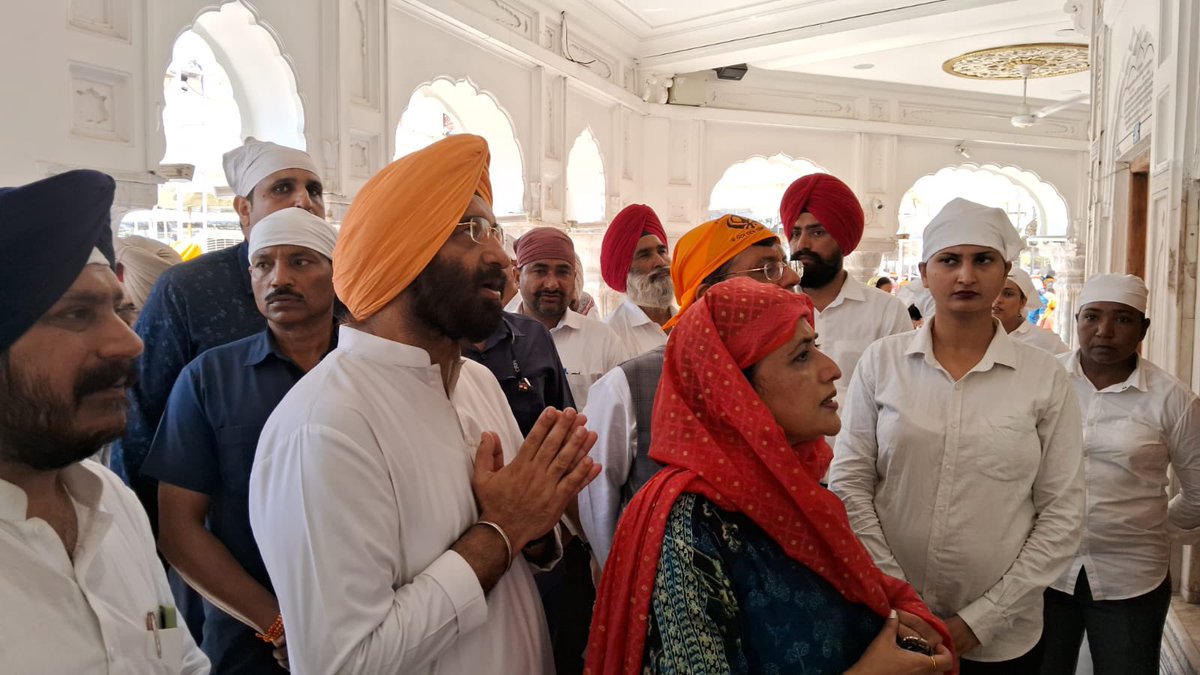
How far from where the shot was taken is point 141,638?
102 cm

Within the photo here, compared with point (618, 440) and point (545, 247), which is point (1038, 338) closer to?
point (545, 247)

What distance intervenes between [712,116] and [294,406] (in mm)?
9139

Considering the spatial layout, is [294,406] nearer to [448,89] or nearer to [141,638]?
[141,638]

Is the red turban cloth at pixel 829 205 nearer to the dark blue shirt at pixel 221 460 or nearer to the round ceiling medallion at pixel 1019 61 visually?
the dark blue shirt at pixel 221 460

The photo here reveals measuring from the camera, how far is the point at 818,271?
2.83 metres

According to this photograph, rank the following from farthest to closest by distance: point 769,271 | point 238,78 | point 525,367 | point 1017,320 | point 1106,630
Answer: point 238,78 < point 1017,320 < point 1106,630 < point 525,367 < point 769,271

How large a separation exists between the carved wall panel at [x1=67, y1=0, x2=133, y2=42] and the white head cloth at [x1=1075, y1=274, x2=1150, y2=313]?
386cm

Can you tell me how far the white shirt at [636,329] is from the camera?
331 cm

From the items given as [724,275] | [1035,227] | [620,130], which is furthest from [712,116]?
[724,275]

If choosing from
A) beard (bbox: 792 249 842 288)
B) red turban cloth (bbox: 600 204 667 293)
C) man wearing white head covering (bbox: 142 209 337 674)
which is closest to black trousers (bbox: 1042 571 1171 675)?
beard (bbox: 792 249 842 288)

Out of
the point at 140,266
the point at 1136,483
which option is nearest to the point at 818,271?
the point at 1136,483

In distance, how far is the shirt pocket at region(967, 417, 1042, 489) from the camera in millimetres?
1790

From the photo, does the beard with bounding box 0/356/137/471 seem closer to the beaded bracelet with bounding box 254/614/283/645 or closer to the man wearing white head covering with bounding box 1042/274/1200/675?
the beaded bracelet with bounding box 254/614/283/645

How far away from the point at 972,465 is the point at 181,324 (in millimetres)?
1847
